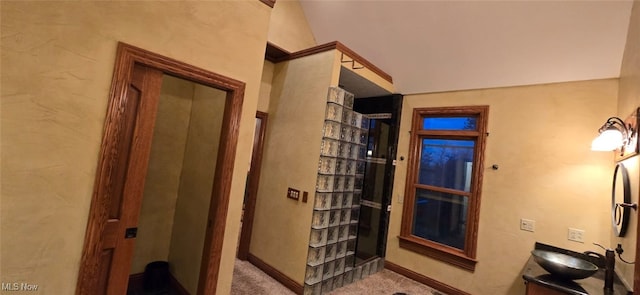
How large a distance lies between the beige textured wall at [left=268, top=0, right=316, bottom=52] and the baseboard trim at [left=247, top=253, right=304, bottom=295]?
2731 mm

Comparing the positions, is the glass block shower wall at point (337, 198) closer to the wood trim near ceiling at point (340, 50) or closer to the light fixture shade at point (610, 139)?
the wood trim near ceiling at point (340, 50)

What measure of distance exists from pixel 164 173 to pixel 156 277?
99 centimetres

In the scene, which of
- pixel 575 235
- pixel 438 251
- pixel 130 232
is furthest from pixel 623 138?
pixel 130 232

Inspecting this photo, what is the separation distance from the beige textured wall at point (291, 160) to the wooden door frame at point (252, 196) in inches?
2.8

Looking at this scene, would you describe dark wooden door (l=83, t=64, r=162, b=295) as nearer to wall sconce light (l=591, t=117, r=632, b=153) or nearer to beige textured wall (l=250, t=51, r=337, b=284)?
beige textured wall (l=250, t=51, r=337, b=284)

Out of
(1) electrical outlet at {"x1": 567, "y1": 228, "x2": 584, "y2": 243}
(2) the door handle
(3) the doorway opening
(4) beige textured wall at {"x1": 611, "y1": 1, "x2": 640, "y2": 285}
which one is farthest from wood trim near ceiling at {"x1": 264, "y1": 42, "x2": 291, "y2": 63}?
(1) electrical outlet at {"x1": 567, "y1": 228, "x2": 584, "y2": 243}

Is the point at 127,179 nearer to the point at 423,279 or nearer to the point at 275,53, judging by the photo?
the point at 275,53

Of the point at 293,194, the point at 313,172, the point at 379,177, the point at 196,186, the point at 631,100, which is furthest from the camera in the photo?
the point at 379,177

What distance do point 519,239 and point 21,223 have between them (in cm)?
398

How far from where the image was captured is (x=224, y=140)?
1.98 m

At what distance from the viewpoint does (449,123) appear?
351 centimetres

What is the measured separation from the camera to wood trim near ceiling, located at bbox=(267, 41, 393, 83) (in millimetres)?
2893

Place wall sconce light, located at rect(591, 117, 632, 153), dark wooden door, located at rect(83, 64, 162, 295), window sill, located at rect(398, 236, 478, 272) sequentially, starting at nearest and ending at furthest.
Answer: dark wooden door, located at rect(83, 64, 162, 295) < wall sconce light, located at rect(591, 117, 632, 153) < window sill, located at rect(398, 236, 478, 272)

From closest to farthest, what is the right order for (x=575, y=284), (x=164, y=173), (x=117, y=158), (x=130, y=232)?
(x=117, y=158), (x=130, y=232), (x=575, y=284), (x=164, y=173)
